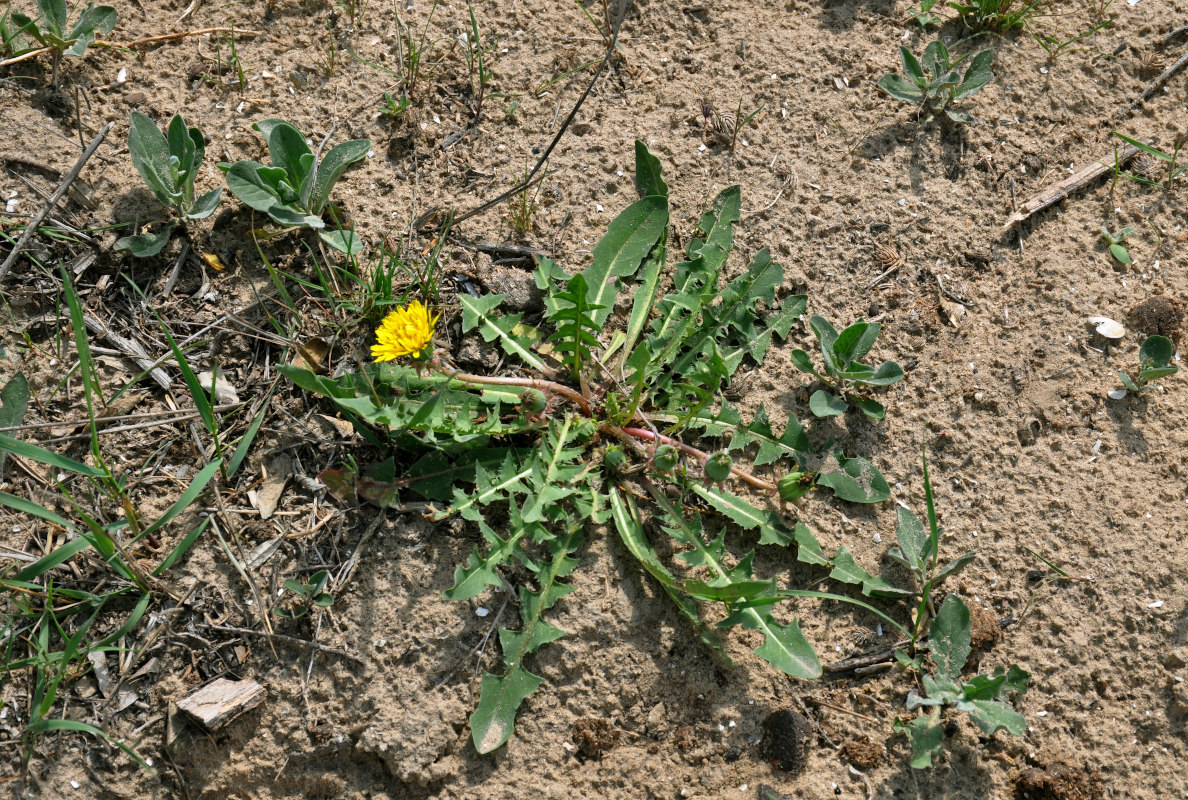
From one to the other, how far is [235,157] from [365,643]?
1.80m

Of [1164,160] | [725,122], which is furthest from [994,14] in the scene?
[725,122]

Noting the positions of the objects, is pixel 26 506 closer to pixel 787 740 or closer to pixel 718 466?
pixel 718 466

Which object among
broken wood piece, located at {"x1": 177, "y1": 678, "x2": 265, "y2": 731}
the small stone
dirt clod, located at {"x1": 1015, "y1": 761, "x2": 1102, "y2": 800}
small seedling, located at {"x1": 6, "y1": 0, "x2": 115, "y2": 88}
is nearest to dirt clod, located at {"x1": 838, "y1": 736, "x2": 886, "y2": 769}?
dirt clod, located at {"x1": 1015, "y1": 761, "x2": 1102, "y2": 800}

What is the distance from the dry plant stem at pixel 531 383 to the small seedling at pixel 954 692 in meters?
1.32

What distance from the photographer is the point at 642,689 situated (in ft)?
8.30

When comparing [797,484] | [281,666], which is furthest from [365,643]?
[797,484]

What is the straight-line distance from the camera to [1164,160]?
3.30m

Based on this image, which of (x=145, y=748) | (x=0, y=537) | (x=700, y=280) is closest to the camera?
(x=145, y=748)

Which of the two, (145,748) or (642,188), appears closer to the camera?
(145,748)

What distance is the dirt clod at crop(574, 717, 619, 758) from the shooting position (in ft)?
8.06

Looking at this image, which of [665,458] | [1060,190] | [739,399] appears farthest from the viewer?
[1060,190]

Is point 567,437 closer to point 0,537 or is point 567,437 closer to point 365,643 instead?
point 365,643

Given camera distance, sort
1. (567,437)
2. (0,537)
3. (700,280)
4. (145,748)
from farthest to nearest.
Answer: (700,280)
(567,437)
(0,537)
(145,748)

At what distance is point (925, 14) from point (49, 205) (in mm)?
3397
